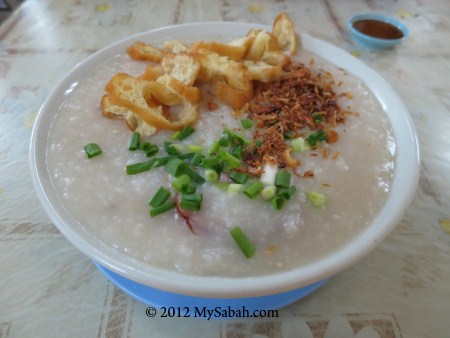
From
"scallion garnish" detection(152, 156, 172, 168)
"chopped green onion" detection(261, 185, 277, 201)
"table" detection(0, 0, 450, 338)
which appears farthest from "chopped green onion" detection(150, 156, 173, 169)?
"table" detection(0, 0, 450, 338)

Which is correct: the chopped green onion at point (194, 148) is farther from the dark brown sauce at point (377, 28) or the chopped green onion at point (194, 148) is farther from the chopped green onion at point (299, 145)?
the dark brown sauce at point (377, 28)

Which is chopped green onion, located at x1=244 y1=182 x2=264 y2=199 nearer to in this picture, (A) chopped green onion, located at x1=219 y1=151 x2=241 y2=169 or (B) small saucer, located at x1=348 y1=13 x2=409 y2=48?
(A) chopped green onion, located at x1=219 y1=151 x2=241 y2=169

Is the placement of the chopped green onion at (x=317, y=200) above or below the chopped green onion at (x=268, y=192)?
below

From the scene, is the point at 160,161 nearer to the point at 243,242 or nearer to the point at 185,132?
the point at 185,132

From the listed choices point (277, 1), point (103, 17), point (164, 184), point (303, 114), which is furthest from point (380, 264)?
point (103, 17)

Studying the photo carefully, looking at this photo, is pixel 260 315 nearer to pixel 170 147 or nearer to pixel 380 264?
pixel 380 264

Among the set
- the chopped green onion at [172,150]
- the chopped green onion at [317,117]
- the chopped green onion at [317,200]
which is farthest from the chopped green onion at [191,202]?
the chopped green onion at [317,117]

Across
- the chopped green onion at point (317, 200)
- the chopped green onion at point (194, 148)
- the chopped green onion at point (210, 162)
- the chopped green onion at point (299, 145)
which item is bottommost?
the chopped green onion at point (317, 200)
